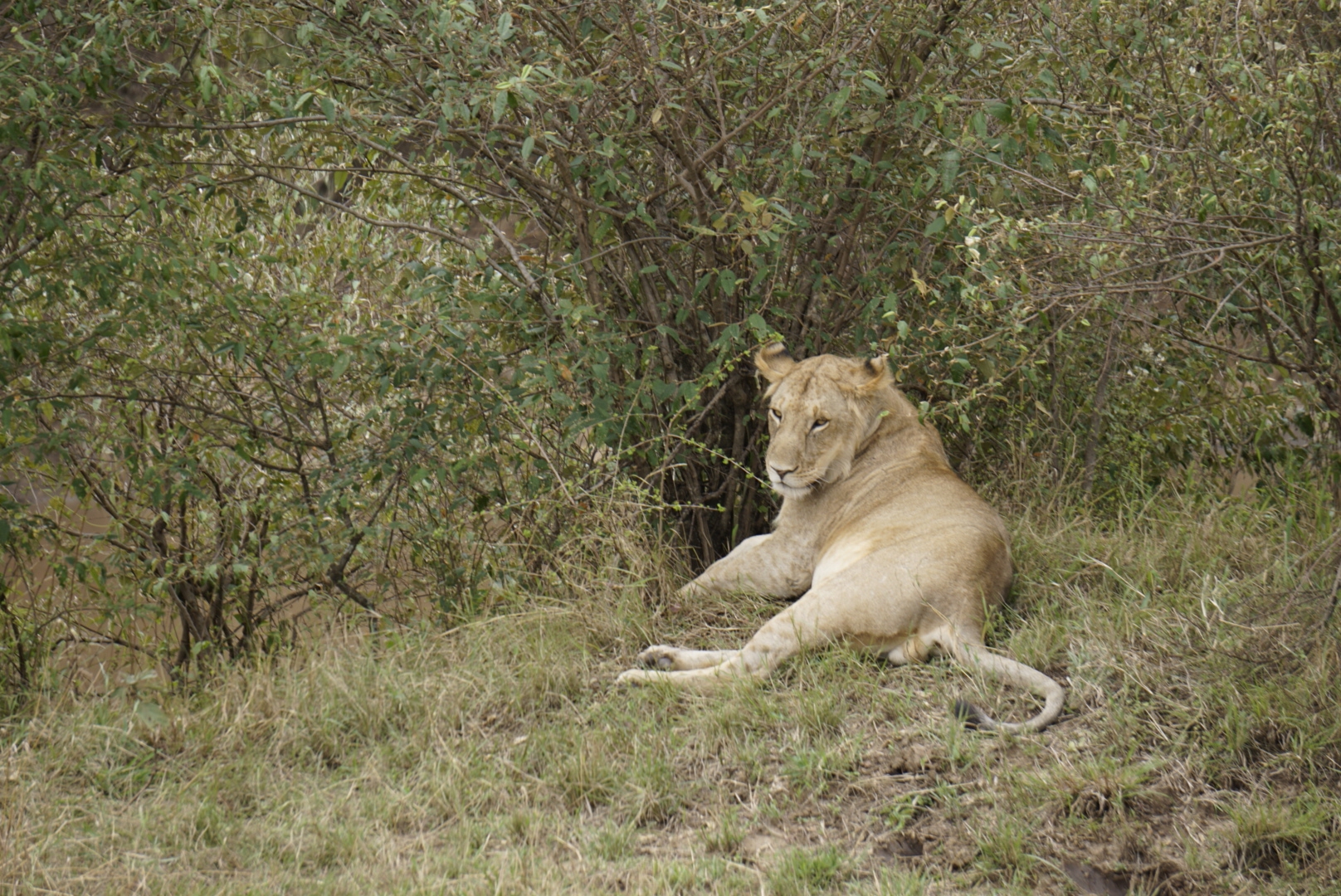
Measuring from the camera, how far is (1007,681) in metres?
3.95

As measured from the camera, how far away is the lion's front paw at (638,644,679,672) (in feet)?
14.2

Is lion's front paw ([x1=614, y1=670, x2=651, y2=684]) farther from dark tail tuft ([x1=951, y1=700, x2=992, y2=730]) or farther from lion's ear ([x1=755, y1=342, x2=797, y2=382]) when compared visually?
lion's ear ([x1=755, y1=342, x2=797, y2=382])

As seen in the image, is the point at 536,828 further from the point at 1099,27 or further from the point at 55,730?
the point at 1099,27

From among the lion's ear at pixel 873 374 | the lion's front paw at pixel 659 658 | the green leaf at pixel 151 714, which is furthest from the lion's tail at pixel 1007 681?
the green leaf at pixel 151 714

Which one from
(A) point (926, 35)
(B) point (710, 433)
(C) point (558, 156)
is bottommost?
(B) point (710, 433)

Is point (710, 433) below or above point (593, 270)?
below

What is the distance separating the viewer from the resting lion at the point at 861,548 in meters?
4.16

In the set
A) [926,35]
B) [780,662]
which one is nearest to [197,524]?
[780,662]

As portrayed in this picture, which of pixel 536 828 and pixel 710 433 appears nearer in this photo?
pixel 536 828

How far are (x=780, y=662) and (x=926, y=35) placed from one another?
2.33m

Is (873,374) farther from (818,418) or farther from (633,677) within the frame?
(633,677)

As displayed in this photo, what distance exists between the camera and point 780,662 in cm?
421

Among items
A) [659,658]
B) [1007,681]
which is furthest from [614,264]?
[1007,681]

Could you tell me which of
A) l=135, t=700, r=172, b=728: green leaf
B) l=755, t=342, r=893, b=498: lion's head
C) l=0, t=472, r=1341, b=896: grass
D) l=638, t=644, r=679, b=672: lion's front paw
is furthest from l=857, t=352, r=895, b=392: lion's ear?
l=135, t=700, r=172, b=728: green leaf
